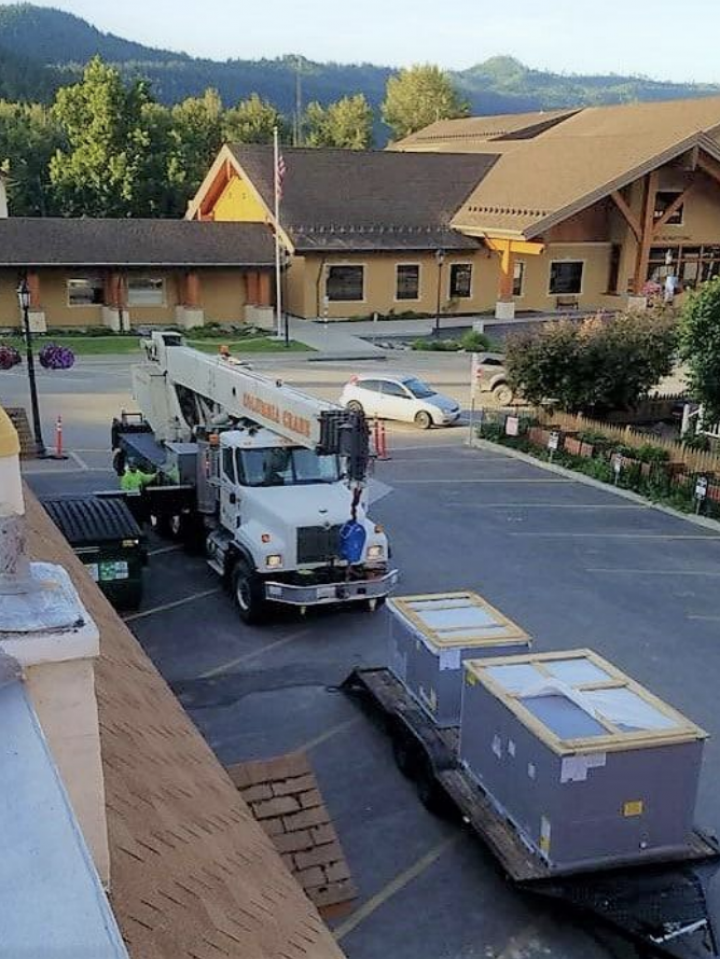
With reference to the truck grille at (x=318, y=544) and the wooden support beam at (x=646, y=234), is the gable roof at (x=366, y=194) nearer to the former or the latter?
the wooden support beam at (x=646, y=234)

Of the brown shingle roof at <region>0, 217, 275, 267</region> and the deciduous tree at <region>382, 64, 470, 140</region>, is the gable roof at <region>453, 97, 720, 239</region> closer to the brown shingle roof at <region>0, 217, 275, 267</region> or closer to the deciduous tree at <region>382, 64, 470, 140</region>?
the brown shingle roof at <region>0, 217, 275, 267</region>

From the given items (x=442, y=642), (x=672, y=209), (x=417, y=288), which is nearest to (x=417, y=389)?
(x=442, y=642)

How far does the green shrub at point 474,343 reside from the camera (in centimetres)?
4362

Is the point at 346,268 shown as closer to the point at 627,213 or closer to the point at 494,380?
the point at 627,213

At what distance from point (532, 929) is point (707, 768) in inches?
141

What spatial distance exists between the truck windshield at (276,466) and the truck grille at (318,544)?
120 centimetres

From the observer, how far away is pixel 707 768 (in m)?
11.4

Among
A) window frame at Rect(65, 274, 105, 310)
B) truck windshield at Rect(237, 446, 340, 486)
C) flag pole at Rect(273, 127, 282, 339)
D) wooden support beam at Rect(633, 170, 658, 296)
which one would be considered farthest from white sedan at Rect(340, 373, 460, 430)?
wooden support beam at Rect(633, 170, 658, 296)

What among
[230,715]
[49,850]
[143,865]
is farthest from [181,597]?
[49,850]

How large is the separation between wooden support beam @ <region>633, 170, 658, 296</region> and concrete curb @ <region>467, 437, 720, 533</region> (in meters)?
27.3

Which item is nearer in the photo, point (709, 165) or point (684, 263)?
point (709, 165)

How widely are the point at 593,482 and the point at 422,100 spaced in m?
98.1

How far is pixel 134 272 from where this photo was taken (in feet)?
152

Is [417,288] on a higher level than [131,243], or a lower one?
lower
